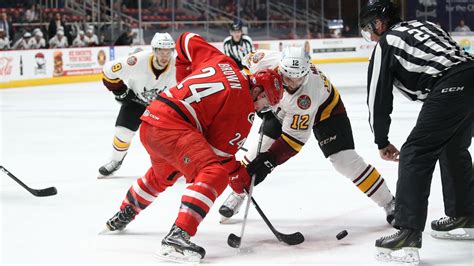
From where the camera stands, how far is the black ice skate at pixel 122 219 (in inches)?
149

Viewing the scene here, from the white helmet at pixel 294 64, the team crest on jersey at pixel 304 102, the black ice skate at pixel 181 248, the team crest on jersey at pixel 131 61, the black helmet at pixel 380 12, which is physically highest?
the black helmet at pixel 380 12

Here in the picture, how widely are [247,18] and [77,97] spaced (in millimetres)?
8047

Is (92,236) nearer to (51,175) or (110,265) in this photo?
(110,265)

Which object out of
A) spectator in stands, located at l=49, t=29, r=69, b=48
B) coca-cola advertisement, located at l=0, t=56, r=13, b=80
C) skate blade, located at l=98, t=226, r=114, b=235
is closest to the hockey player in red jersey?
skate blade, located at l=98, t=226, r=114, b=235

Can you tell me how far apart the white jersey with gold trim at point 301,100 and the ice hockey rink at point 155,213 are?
1.70ft

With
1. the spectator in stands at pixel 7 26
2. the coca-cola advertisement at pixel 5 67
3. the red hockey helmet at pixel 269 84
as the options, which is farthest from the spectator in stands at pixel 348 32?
the red hockey helmet at pixel 269 84

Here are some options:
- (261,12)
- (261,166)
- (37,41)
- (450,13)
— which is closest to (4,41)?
(37,41)

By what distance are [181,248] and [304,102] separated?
95 centimetres

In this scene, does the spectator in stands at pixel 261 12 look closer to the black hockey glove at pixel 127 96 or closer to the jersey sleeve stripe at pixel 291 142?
the black hockey glove at pixel 127 96

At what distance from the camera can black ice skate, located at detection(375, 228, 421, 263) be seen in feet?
Result: 10.8

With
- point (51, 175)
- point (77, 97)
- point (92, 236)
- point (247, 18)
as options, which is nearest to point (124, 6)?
point (247, 18)

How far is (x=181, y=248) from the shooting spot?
3.27 meters

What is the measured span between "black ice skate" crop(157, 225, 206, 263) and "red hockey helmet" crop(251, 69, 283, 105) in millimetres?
692

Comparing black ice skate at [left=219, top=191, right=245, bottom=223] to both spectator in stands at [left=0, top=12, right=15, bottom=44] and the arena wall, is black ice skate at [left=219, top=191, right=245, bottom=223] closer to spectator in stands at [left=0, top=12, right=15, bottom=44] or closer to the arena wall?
the arena wall
